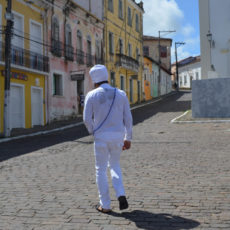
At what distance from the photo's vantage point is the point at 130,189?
5484mm

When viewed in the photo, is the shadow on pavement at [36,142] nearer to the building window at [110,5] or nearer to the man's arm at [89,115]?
the man's arm at [89,115]

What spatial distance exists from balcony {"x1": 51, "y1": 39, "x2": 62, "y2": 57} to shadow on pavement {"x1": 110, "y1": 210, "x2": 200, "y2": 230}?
18297 mm

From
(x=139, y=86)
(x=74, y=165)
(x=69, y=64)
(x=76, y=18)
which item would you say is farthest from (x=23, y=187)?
(x=139, y=86)

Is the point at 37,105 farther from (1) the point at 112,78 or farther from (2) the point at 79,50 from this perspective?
(1) the point at 112,78

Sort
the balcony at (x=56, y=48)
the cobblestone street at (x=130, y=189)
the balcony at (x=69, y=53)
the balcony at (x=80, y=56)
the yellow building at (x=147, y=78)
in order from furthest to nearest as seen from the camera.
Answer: the yellow building at (x=147, y=78) → the balcony at (x=80, y=56) → the balcony at (x=69, y=53) → the balcony at (x=56, y=48) → the cobblestone street at (x=130, y=189)

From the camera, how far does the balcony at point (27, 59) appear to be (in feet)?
59.2

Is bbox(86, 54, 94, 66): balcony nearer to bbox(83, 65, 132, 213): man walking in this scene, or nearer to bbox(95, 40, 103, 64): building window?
bbox(95, 40, 103, 64): building window

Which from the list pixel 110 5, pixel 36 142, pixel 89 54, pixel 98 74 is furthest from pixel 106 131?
pixel 110 5

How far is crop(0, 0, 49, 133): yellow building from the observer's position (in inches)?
717

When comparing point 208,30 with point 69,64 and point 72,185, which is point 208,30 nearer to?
point 69,64

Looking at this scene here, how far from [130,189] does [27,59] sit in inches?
585

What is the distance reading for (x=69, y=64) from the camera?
933 inches

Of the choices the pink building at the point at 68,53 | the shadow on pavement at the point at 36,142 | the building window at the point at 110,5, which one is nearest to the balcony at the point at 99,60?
the pink building at the point at 68,53

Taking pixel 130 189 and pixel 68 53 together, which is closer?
pixel 130 189
